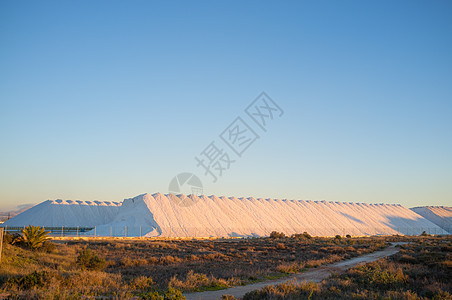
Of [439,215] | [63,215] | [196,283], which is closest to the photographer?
[196,283]

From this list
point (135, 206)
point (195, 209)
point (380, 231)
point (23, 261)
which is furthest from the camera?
point (380, 231)

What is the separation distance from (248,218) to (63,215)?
140ft

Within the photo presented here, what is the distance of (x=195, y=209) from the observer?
3083 inches

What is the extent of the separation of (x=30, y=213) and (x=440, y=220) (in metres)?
140

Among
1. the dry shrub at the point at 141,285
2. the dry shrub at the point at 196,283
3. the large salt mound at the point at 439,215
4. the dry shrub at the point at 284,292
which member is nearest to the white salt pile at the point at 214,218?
the large salt mound at the point at 439,215

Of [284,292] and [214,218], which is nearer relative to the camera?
[284,292]

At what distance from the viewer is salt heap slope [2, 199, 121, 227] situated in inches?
2859

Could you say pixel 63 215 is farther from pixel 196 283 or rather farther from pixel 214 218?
pixel 196 283

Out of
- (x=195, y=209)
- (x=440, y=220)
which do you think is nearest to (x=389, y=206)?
(x=440, y=220)

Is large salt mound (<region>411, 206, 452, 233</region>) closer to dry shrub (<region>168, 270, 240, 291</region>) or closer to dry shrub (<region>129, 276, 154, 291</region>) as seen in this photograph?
dry shrub (<region>168, 270, 240, 291</region>)

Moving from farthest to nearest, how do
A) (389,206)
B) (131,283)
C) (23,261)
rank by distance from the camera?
(389,206), (23,261), (131,283)

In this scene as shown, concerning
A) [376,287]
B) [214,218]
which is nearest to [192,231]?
[214,218]

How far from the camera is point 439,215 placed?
13775cm

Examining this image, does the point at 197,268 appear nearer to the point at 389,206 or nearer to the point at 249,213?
the point at 249,213
